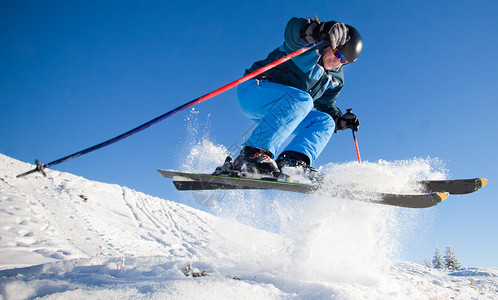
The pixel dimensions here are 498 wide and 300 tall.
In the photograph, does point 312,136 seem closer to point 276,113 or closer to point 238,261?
point 276,113

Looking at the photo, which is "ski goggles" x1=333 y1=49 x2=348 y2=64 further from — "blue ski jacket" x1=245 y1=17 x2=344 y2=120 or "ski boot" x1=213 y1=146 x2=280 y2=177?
"ski boot" x1=213 y1=146 x2=280 y2=177

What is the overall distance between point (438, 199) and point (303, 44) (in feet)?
6.56

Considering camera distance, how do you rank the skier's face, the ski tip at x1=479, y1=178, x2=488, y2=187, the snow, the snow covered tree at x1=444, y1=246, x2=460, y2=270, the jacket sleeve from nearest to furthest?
the snow < the ski tip at x1=479, y1=178, x2=488, y2=187 < the jacket sleeve < the skier's face < the snow covered tree at x1=444, y1=246, x2=460, y2=270

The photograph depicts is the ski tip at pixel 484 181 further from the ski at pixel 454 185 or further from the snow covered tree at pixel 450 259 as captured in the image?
the snow covered tree at pixel 450 259

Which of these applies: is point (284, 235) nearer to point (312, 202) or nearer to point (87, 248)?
point (312, 202)

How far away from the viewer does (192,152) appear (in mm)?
3908

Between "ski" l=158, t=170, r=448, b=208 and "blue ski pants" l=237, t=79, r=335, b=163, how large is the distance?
0.37m

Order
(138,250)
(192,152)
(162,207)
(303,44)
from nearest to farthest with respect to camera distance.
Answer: (303,44)
(192,152)
(138,250)
(162,207)

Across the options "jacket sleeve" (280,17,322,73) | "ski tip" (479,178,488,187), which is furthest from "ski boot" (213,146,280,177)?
"ski tip" (479,178,488,187)

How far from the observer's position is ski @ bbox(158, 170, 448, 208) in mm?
2297

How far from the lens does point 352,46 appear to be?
274 cm

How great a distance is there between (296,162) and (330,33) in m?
1.39

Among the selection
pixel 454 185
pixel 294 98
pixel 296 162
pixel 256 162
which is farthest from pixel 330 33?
pixel 454 185

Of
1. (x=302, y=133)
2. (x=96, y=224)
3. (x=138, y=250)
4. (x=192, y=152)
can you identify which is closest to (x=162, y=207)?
(x=96, y=224)
